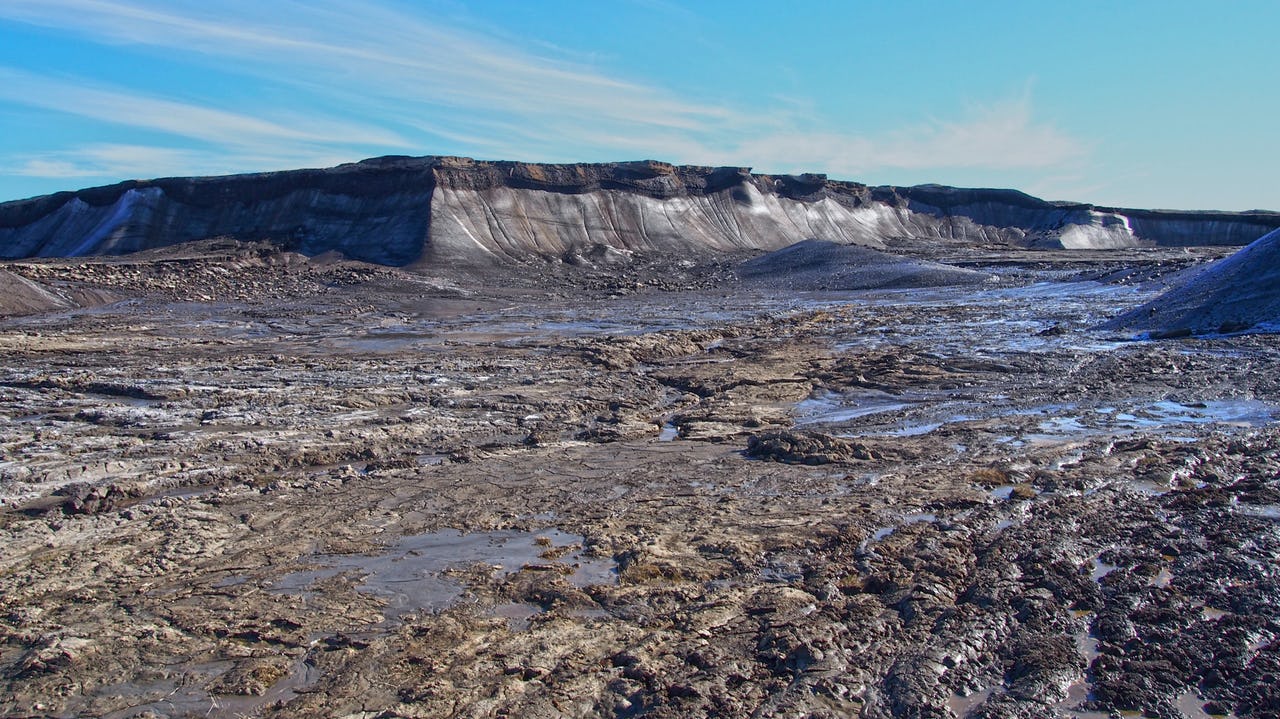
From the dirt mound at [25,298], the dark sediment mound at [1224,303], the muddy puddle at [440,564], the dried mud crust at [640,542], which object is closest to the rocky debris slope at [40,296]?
the dirt mound at [25,298]

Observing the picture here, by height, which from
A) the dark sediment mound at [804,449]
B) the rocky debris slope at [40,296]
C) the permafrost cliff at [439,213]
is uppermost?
the permafrost cliff at [439,213]

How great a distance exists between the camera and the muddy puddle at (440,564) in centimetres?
559

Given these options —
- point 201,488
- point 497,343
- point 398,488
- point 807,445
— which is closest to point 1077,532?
point 807,445

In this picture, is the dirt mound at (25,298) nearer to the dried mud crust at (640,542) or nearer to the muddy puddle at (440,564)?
the dried mud crust at (640,542)

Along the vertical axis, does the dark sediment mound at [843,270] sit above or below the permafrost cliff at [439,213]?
below

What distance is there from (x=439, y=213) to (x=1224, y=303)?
3399 cm

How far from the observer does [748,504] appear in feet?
24.5

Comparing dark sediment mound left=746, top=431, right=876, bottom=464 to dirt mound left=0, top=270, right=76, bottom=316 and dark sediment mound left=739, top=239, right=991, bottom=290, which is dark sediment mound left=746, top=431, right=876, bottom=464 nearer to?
dirt mound left=0, top=270, right=76, bottom=316

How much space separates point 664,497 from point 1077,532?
3.28m

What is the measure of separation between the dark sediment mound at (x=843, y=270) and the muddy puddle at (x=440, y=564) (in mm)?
30797

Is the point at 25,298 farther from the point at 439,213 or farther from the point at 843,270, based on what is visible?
the point at 843,270

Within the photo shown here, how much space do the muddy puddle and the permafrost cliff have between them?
1362 inches

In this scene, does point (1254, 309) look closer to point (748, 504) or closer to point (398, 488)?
point (748, 504)

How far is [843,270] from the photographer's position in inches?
1538
